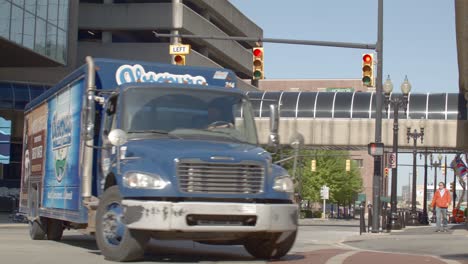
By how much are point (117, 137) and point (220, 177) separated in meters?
1.55

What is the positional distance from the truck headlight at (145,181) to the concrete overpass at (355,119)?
101ft

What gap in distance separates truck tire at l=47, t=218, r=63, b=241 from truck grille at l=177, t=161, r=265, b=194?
22.1ft

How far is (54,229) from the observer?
660 inches

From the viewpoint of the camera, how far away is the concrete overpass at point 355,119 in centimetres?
4322

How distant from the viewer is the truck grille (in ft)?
35.1

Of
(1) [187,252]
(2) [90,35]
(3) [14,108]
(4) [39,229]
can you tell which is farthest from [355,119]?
(1) [187,252]

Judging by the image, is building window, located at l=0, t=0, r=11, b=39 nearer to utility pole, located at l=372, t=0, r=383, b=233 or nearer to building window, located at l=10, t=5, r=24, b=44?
building window, located at l=10, t=5, r=24, b=44

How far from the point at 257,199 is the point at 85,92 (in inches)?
131

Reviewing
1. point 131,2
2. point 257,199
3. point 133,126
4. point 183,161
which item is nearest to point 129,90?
point 133,126

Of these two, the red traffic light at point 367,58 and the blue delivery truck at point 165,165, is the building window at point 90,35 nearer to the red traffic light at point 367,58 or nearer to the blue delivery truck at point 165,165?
the red traffic light at point 367,58

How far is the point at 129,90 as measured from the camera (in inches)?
→ 464

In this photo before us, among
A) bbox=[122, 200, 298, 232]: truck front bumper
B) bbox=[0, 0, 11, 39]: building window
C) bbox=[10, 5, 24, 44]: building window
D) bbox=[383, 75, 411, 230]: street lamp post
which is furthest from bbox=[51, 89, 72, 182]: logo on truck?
bbox=[10, 5, 24, 44]: building window

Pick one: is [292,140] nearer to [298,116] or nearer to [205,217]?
[205,217]

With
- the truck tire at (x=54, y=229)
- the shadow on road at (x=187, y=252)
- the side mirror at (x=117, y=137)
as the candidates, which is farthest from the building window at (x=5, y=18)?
the side mirror at (x=117, y=137)
